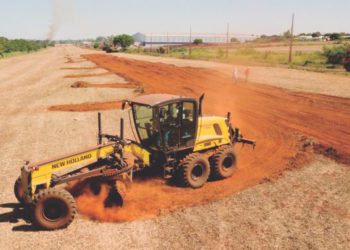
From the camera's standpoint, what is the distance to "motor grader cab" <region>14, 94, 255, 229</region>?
7824mm

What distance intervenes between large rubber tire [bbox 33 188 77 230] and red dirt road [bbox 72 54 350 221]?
0.78 metres

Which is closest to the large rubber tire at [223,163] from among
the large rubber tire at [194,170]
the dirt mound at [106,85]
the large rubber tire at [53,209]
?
the large rubber tire at [194,170]

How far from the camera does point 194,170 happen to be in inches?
395

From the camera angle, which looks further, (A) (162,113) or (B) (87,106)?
(B) (87,106)

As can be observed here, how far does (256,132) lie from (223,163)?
5.64 metres

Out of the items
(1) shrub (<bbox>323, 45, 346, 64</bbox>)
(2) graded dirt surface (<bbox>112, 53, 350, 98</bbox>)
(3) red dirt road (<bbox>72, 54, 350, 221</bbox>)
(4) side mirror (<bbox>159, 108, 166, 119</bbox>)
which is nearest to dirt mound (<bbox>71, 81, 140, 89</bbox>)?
(3) red dirt road (<bbox>72, 54, 350, 221</bbox>)

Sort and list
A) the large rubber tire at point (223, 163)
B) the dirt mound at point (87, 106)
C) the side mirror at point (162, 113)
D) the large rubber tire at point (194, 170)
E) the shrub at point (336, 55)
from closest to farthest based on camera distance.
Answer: the side mirror at point (162, 113) → the large rubber tire at point (194, 170) → the large rubber tire at point (223, 163) → the dirt mound at point (87, 106) → the shrub at point (336, 55)

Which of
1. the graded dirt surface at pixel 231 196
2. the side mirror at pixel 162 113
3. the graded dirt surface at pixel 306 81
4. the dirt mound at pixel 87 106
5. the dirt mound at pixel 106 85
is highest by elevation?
the side mirror at pixel 162 113

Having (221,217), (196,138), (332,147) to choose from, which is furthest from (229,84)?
(221,217)

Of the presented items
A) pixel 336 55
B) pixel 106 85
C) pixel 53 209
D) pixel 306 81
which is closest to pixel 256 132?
pixel 53 209

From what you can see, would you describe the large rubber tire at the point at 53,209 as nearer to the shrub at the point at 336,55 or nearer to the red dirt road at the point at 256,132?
the red dirt road at the point at 256,132

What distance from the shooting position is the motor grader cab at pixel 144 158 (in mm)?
7824

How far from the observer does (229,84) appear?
96.2 feet

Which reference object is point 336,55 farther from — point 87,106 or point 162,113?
point 162,113
